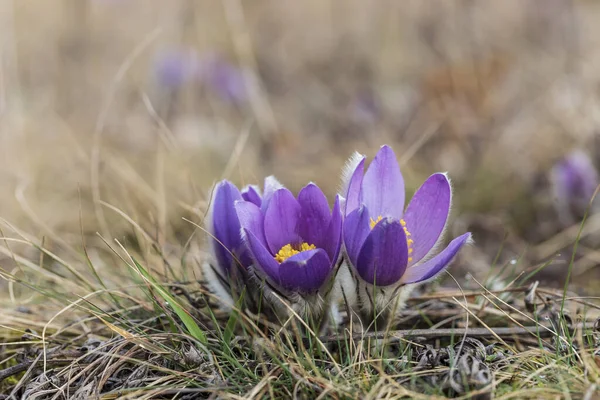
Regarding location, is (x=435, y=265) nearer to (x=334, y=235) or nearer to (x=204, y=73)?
(x=334, y=235)

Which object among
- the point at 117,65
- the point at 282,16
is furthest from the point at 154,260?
the point at 282,16

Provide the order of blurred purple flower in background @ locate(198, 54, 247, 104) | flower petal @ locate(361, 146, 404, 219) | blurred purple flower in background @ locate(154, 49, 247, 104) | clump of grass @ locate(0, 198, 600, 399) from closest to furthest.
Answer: clump of grass @ locate(0, 198, 600, 399) < flower petal @ locate(361, 146, 404, 219) < blurred purple flower in background @ locate(154, 49, 247, 104) < blurred purple flower in background @ locate(198, 54, 247, 104)

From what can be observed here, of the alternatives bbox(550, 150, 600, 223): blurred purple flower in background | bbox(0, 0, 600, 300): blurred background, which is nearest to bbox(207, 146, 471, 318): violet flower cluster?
bbox(0, 0, 600, 300): blurred background

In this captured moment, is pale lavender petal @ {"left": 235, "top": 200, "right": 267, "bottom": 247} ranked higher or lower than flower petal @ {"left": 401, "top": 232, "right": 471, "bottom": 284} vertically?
higher

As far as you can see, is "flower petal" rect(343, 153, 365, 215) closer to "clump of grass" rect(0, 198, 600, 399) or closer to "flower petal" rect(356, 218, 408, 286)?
"flower petal" rect(356, 218, 408, 286)

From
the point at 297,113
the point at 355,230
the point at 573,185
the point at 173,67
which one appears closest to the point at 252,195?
the point at 355,230

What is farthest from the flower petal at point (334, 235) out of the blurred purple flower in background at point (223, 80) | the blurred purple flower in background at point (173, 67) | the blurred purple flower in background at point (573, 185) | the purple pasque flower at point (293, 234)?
the blurred purple flower in background at point (223, 80)

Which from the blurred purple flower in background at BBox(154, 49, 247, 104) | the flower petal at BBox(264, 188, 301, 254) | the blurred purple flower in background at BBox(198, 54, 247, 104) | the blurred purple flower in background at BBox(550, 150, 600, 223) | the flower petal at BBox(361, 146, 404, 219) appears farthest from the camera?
the blurred purple flower in background at BBox(198, 54, 247, 104)

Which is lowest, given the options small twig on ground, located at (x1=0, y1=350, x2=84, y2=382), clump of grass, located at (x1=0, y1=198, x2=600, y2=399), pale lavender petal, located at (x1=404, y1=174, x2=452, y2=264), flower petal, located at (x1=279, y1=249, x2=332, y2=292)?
small twig on ground, located at (x1=0, y1=350, x2=84, y2=382)
